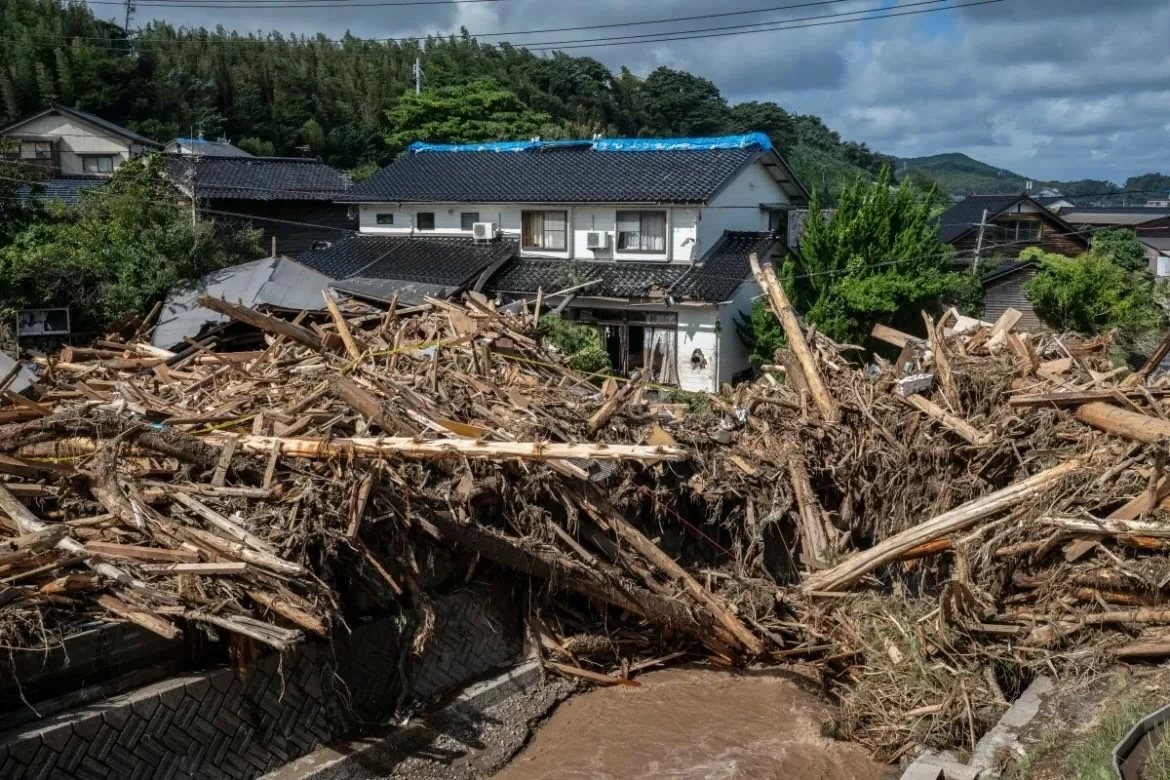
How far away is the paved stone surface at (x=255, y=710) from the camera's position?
20.1 ft

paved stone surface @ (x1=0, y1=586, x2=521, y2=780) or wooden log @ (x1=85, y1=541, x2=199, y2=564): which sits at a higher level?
wooden log @ (x1=85, y1=541, x2=199, y2=564)

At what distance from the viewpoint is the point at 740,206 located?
2402cm

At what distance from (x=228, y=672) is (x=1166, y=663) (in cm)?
702

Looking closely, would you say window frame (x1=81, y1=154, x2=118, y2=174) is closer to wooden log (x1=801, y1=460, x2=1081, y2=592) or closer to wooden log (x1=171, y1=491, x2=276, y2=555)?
wooden log (x1=171, y1=491, x2=276, y2=555)

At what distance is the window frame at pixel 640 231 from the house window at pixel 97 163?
2173cm

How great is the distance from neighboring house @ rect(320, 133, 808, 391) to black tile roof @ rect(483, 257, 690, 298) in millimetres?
41

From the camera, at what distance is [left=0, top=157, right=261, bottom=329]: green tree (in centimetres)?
1683

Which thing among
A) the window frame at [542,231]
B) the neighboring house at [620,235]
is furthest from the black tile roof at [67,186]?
the window frame at [542,231]

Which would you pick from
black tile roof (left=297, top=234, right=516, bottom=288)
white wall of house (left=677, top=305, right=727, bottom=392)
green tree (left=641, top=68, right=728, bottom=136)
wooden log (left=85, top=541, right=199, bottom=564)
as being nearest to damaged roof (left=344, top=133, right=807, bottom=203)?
black tile roof (left=297, top=234, right=516, bottom=288)

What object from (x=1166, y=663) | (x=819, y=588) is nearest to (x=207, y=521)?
(x=819, y=588)

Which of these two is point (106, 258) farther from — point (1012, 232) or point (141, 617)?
point (1012, 232)

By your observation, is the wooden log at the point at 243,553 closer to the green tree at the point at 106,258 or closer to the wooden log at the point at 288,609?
the wooden log at the point at 288,609

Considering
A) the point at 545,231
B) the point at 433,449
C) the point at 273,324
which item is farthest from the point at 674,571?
the point at 545,231

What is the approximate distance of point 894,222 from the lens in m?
21.8
